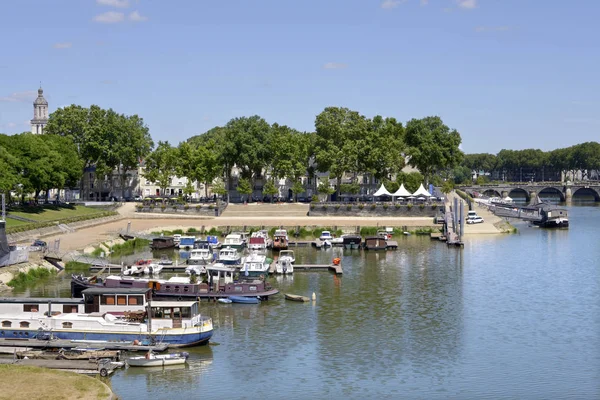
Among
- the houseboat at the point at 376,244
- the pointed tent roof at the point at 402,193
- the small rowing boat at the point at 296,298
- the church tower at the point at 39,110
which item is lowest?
the small rowing boat at the point at 296,298

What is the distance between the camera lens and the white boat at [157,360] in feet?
145

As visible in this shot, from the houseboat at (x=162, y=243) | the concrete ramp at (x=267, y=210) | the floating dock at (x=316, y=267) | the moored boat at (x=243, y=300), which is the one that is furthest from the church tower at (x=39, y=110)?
the moored boat at (x=243, y=300)

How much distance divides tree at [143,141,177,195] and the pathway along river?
71619 mm

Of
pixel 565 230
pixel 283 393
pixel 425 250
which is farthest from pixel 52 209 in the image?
pixel 283 393

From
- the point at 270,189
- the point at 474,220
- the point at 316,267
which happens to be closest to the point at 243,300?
the point at 316,267

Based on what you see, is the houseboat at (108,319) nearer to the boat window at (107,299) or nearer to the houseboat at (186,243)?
the boat window at (107,299)

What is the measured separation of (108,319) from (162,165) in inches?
4123

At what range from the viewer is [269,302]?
62594 millimetres

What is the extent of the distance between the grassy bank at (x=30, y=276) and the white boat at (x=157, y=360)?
2704 cm

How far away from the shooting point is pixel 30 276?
70.8m

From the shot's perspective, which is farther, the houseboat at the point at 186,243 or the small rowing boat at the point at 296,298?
the houseboat at the point at 186,243

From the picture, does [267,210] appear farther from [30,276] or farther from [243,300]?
[243,300]

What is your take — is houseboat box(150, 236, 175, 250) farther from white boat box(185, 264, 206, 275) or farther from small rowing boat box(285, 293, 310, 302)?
small rowing boat box(285, 293, 310, 302)

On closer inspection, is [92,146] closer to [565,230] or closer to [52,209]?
[52,209]
